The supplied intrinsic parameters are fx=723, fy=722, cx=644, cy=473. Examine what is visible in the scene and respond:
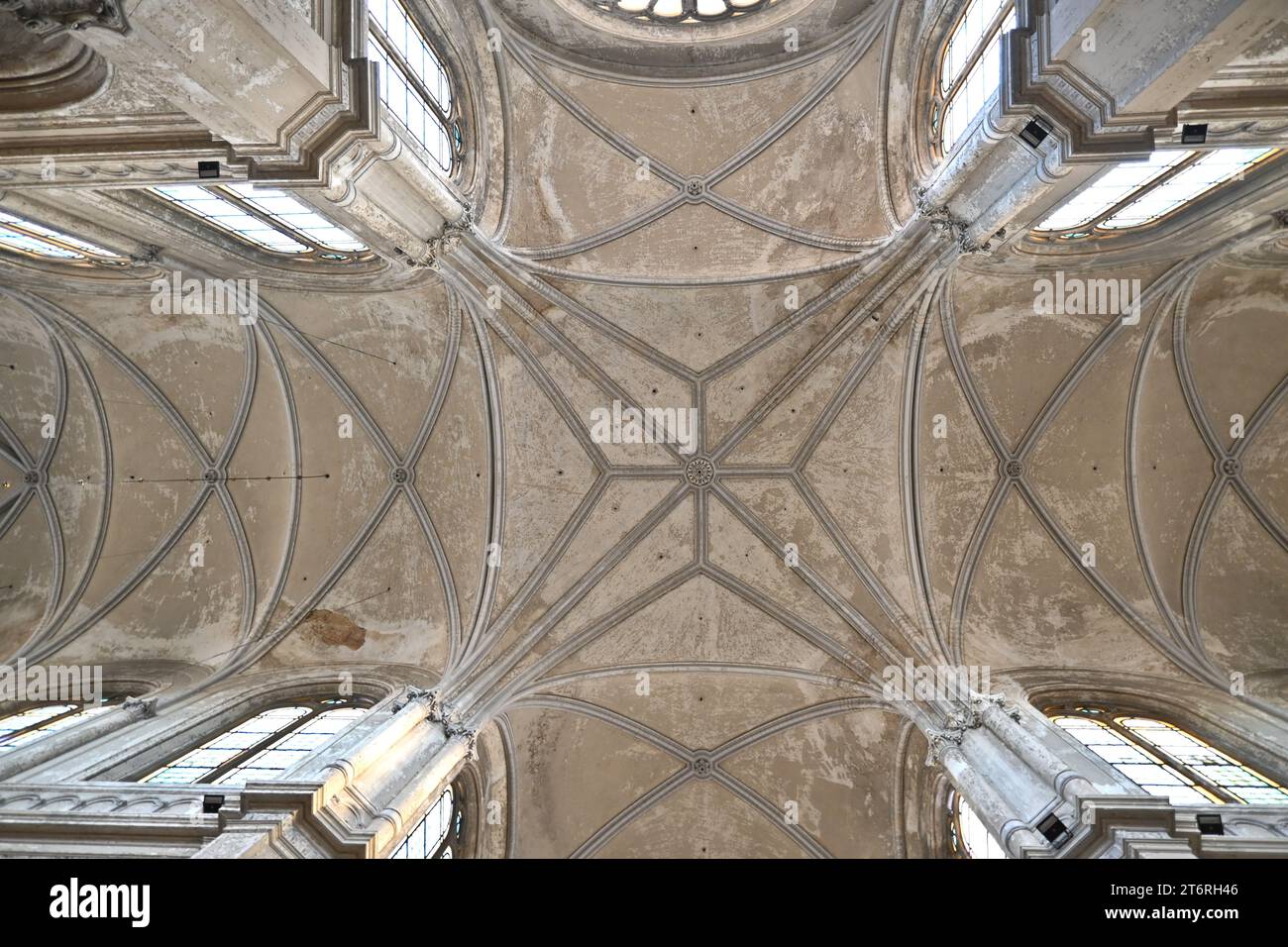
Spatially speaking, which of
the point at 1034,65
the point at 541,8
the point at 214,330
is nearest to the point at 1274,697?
the point at 1034,65

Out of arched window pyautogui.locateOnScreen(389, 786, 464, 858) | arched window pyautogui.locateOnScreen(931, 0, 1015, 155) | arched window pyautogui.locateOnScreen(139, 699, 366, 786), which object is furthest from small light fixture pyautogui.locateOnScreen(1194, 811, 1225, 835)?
arched window pyautogui.locateOnScreen(139, 699, 366, 786)

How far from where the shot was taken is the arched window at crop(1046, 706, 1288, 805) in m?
8.66

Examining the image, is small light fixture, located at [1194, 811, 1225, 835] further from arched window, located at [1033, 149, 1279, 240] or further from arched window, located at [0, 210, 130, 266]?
arched window, located at [0, 210, 130, 266]

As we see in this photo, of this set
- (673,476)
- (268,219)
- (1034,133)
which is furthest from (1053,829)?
(268,219)

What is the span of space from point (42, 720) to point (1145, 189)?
16416 mm

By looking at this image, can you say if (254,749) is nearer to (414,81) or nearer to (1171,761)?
(414,81)

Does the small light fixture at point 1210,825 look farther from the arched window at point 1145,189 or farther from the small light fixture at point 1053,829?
the arched window at point 1145,189

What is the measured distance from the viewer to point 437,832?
37.6ft

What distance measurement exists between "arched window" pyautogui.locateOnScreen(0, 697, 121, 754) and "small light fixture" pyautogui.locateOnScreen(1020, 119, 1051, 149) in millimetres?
13249

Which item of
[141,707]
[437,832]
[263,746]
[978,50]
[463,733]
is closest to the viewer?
[978,50]

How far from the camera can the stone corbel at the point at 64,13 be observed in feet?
16.1

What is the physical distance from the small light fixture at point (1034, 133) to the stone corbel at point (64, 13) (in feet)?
25.1
